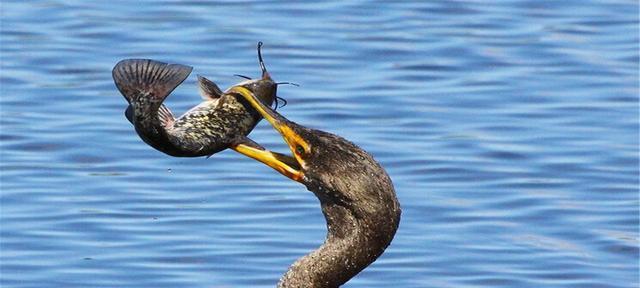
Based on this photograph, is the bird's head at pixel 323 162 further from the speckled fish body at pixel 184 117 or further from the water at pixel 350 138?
the water at pixel 350 138

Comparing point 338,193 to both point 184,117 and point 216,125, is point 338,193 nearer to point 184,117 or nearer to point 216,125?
point 216,125

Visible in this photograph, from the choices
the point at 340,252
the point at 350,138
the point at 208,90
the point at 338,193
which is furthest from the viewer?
the point at 350,138

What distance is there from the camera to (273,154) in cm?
845

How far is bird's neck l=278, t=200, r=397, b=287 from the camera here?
834 centimetres

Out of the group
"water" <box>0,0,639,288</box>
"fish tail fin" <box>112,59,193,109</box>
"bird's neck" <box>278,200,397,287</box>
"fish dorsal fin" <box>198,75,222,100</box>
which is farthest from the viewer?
"water" <box>0,0,639,288</box>

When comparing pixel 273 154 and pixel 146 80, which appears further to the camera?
pixel 273 154

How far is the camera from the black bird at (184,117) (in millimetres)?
7934

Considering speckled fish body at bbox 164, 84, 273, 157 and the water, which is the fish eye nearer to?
speckled fish body at bbox 164, 84, 273, 157

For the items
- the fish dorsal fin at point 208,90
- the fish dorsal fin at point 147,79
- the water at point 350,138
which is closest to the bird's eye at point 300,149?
the fish dorsal fin at point 208,90

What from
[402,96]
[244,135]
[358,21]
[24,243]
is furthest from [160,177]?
[244,135]

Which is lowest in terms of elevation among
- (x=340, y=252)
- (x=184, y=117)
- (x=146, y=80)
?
(x=340, y=252)

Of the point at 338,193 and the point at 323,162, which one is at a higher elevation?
the point at 323,162

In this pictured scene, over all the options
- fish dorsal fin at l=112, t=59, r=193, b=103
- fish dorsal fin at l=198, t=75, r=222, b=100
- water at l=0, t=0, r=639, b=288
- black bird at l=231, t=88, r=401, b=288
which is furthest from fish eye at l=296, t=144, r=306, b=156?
water at l=0, t=0, r=639, b=288

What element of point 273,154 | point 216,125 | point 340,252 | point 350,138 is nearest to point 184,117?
point 216,125
